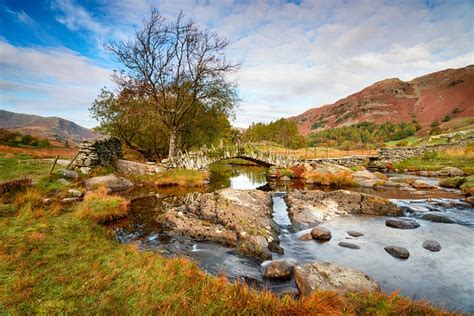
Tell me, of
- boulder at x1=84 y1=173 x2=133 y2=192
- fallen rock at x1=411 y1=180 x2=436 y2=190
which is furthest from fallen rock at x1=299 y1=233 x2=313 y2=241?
fallen rock at x1=411 y1=180 x2=436 y2=190

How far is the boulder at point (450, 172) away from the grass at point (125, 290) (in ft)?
96.9

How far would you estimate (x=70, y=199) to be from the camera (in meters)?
12.9

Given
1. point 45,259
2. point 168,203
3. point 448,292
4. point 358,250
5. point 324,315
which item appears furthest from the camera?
point 168,203

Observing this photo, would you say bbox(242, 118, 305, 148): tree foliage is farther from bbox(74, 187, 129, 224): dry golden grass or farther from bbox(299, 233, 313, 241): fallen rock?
bbox(74, 187, 129, 224): dry golden grass

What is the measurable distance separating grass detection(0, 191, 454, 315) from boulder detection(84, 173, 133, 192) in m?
11.4

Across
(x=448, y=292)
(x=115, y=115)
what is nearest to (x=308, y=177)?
(x=448, y=292)

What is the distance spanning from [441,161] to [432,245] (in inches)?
1310

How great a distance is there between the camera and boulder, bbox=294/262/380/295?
5.71 meters

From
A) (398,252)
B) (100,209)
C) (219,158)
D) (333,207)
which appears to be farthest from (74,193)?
(219,158)

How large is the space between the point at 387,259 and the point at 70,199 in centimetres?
1511

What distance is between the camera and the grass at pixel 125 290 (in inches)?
172

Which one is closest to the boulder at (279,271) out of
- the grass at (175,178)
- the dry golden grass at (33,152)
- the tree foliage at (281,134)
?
the grass at (175,178)

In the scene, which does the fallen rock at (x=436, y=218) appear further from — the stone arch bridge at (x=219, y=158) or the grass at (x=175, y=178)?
the stone arch bridge at (x=219, y=158)

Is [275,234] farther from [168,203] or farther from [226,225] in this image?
[168,203]
